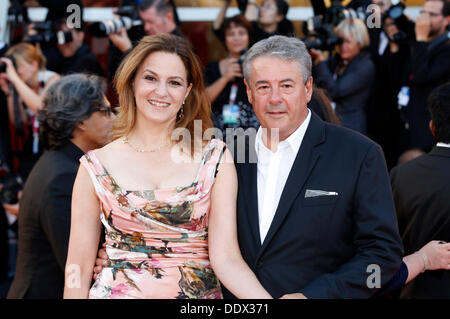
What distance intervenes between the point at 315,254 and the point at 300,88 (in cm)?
61

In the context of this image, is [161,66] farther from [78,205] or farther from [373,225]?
[373,225]

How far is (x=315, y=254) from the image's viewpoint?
210 centimetres

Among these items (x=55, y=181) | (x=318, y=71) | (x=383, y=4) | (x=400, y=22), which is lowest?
(x=55, y=181)

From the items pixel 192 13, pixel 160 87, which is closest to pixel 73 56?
pixel 192 13

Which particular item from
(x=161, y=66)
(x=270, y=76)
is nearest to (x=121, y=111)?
(x=161, y=66)

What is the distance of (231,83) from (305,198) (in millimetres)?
2609

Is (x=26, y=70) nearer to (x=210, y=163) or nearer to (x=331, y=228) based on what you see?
(x=210, y=163)

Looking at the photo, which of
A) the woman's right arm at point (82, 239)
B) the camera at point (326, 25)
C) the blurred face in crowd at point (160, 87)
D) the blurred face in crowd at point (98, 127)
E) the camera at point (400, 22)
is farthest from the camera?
the camera at point (400, 22)

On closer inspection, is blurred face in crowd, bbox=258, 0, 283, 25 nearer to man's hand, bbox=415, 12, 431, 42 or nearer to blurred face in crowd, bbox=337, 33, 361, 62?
blurred face in crowd, bbox=337, 33, 361, 62

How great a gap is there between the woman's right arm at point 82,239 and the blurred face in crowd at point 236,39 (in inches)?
105

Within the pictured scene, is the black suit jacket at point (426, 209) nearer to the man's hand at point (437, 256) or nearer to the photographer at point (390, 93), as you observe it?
the man's hand at point (437, 256)

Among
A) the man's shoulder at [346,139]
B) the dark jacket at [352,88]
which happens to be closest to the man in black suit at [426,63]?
the dark jacket at [352,88]

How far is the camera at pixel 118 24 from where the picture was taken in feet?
14.0

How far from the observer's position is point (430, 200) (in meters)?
2.64
